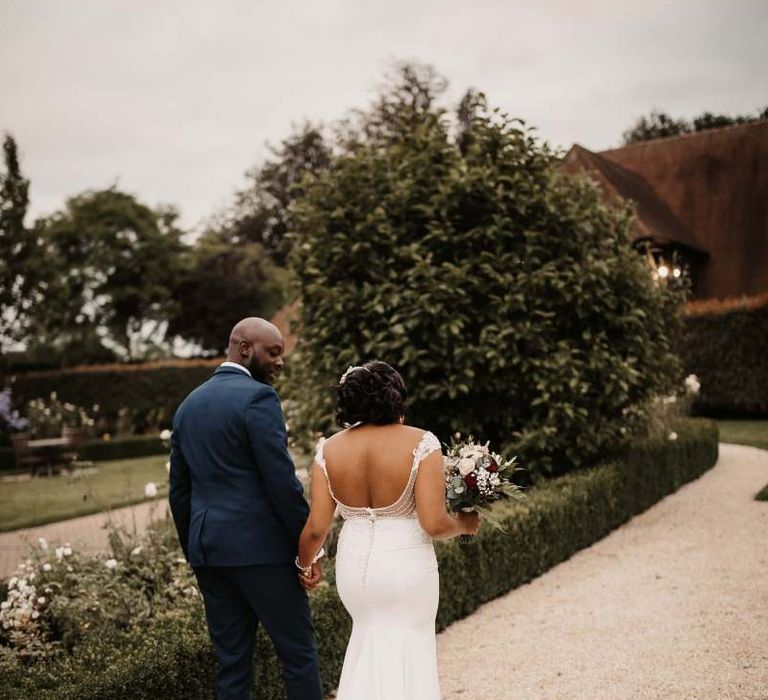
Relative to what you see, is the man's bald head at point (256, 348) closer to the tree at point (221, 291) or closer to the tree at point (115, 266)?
the tree at point (221, 291)

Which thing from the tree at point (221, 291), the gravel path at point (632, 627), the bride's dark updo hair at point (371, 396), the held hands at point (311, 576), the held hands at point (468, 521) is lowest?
the gravel path at point (632, 627)

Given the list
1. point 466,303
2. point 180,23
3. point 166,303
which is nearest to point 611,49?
point 180,23

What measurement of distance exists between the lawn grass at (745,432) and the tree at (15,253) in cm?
1975

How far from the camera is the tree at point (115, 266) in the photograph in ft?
117

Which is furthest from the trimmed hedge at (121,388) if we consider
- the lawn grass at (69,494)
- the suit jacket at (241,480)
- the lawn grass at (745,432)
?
the suit jacket at (241,480)

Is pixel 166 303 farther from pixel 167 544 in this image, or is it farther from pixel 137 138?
pixel 167 544

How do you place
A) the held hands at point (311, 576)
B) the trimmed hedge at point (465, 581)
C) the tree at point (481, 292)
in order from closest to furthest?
the held hands at point (311, 576) → the trimmed hedge at point (465, 581) → the tree at point (481, 292)

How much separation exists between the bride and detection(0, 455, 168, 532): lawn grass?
22.2 ft

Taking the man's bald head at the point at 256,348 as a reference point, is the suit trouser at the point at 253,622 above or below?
below

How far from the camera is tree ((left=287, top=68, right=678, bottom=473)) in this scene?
8289 mm

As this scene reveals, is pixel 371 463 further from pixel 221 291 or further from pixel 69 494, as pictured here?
pixel 221 291

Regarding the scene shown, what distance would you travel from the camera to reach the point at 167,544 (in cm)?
666

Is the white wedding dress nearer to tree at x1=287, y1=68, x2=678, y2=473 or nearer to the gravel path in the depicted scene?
the gravel path

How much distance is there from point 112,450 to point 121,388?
4.55 m
